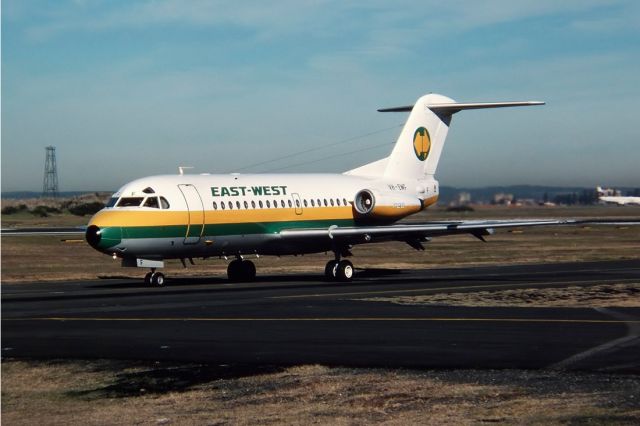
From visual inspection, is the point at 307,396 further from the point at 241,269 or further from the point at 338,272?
Answer: the point at 241,269

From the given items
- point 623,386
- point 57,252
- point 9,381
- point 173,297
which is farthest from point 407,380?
point 57,252

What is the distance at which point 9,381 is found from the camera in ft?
55.2

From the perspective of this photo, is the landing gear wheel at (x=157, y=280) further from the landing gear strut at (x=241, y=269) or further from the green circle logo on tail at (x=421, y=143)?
the green circle logo on tail at (x=421, y=143)

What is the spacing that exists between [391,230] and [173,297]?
1024cm

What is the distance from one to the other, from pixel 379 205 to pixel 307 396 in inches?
1117

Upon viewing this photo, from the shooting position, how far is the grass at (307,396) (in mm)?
13328

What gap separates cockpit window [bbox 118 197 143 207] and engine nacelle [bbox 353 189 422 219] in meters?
10.5

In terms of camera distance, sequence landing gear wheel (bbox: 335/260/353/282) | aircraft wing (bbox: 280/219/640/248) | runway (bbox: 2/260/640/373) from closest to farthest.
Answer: runway (bbox: 2/260/640/373) < aircraft wing (bbox: 280/219/640/248) < landing gear wheel (bbox: 335/260/353/282)

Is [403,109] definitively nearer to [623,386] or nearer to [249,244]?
[249,244]

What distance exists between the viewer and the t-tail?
150 feet

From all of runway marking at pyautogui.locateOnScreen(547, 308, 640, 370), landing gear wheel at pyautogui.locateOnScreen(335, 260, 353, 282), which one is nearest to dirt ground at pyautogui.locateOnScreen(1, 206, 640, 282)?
landing gear wheel at pyautogui.locateOnScreen(335, 260, 353, 282)

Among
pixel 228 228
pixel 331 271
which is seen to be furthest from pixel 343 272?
pixel 228 228

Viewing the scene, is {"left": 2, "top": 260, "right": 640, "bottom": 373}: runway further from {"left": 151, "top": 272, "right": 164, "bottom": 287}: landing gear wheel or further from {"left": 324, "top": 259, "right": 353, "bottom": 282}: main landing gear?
{"left": 324, "top": 259, "right": 353, "bottom": 282}: main landing gear

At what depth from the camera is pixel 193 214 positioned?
121ft
